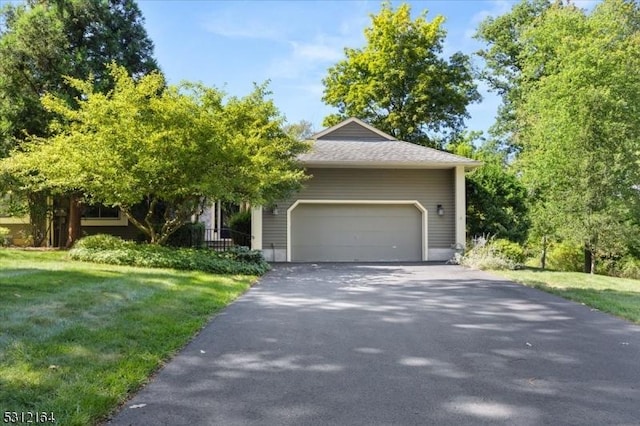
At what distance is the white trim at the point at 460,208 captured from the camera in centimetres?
1648

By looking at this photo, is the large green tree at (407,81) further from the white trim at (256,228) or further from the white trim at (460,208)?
the white trim at (256,228)

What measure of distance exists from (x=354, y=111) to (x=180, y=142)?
19.4 metres

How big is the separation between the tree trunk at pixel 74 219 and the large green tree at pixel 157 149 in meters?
3.49

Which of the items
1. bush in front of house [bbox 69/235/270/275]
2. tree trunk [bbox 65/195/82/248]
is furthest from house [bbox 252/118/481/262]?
tree trunk [bbox 65/195/82/248]

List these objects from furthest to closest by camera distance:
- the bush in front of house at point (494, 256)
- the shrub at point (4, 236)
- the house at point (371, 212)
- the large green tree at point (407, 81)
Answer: the large green tree at point (407, 81)
the house at point (371, 212)
the shrub at point (4, 236)
the bush in front of house at point (494, 256)

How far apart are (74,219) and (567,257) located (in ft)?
64.3

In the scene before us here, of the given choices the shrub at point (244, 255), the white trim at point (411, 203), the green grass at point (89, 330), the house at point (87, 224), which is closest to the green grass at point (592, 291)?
the white trim at point (411, 203)

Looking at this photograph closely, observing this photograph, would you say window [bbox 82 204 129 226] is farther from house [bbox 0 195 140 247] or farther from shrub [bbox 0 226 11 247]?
shrub [bbox 0 226 11 247]

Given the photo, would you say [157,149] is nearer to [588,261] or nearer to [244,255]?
[244,255]

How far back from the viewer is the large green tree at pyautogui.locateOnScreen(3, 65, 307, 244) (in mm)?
11281

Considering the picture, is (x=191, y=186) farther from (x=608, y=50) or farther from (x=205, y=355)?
(x=608, y=50)

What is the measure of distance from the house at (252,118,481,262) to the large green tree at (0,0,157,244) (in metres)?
7.19

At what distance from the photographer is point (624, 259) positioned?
1878cm

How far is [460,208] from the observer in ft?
54.2
